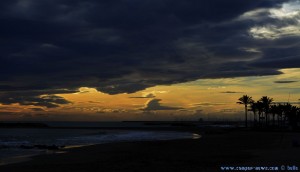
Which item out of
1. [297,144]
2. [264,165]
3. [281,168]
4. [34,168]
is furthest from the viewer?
[297,144]

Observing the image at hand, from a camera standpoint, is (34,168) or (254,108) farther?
(254,108)

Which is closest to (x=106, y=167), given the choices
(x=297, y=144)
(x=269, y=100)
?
(x=297, y=144)

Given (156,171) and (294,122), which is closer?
(156,171)

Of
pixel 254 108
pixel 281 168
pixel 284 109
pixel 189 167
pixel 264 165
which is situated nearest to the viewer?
pixel 281 168

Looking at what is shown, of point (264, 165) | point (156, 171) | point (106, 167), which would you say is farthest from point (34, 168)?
point (264, 165)

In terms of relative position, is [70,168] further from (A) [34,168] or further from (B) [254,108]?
(B) [254,108]

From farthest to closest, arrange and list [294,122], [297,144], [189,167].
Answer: [294,122] < [297,144] < [189,167]

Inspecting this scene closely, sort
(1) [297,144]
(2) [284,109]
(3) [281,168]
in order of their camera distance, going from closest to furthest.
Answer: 1. (3) [281,168]
2. (1) [297,144]
3. (2) [284,109]

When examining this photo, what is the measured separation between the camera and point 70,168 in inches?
1017

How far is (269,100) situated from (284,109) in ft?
17.5

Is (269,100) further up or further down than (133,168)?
further up

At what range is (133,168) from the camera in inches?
965

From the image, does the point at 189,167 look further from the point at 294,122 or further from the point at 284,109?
the point at 284,109

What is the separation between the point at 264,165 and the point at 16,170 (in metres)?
15.2
